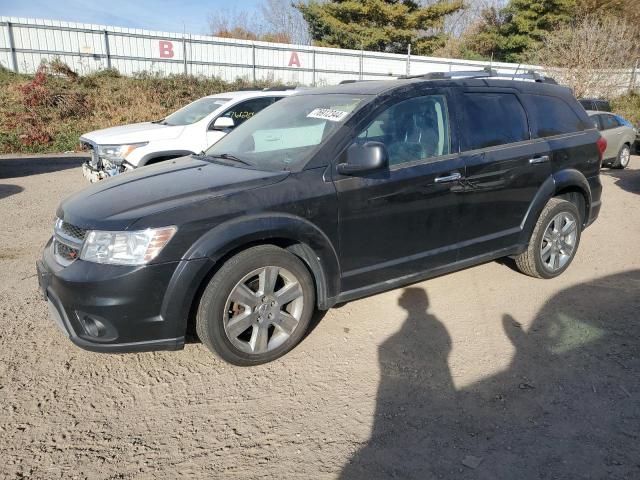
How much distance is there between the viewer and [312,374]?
3260 mm

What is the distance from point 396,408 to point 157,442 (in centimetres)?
132

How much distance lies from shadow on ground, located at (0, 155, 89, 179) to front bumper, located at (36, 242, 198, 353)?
9.40 m

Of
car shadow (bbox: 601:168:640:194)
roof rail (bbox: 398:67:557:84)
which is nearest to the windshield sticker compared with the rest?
roof rail (bbox: 398:67:557:84)

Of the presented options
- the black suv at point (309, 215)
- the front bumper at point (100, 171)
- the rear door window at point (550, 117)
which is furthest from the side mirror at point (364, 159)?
the front bumper at point (100, 171)

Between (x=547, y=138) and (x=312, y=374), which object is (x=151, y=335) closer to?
(x=312, y=374)

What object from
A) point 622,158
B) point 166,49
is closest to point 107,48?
point 166,49

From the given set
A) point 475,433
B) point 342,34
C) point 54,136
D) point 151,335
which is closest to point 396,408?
point 475,433

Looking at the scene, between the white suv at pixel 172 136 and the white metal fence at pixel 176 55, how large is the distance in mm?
10378

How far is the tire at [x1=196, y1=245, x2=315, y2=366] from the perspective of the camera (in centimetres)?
305

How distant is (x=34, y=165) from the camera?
41.3 ft

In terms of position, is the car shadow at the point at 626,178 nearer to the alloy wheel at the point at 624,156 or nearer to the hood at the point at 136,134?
the alloy wheel at the point at 624,156

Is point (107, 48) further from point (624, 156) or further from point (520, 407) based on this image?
point (520, 407)

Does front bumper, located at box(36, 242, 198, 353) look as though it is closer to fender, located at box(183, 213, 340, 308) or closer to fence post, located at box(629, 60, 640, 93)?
fender, located at box(183, 213, 340, 308)

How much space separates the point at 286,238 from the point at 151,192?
92 cm
